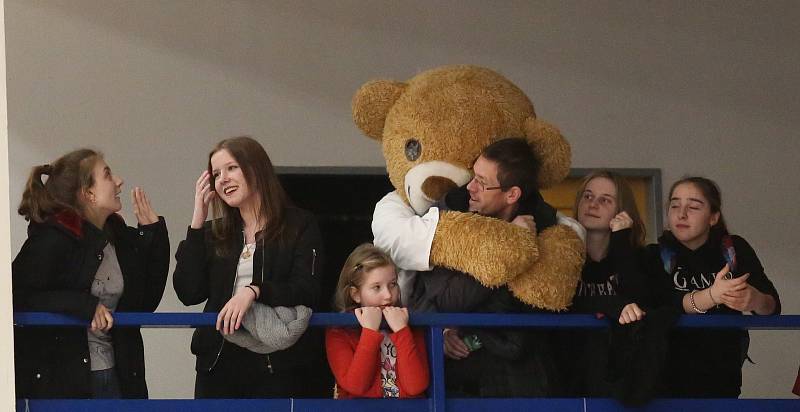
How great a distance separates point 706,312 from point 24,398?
2.34 metres

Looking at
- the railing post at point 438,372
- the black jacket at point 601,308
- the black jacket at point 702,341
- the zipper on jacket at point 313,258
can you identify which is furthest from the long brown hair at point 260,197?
the black jacket at point 702,341

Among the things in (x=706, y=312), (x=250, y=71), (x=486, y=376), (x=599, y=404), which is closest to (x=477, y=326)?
(x=486, y=376)

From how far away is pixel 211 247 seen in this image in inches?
172

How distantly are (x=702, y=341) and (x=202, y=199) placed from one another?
1845 mm

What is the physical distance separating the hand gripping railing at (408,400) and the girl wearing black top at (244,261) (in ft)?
0.65

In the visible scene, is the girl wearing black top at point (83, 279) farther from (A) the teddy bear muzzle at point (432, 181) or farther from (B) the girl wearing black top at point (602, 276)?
(B) the girl wearing black top at point (602, 276)

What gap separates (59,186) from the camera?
14.1 ft

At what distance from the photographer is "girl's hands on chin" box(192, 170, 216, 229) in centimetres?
432

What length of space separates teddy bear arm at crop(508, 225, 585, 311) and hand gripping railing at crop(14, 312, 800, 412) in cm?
9

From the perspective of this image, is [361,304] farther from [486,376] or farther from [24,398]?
[24,398]

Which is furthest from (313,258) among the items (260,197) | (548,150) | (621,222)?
(621,222)

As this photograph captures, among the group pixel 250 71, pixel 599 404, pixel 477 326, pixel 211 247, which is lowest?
pixel 599 404

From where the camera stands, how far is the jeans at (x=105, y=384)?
420cm

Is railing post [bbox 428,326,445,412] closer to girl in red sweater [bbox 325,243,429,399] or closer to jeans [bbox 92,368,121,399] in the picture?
girl in red sweater [bbox 325,243,429,399]
